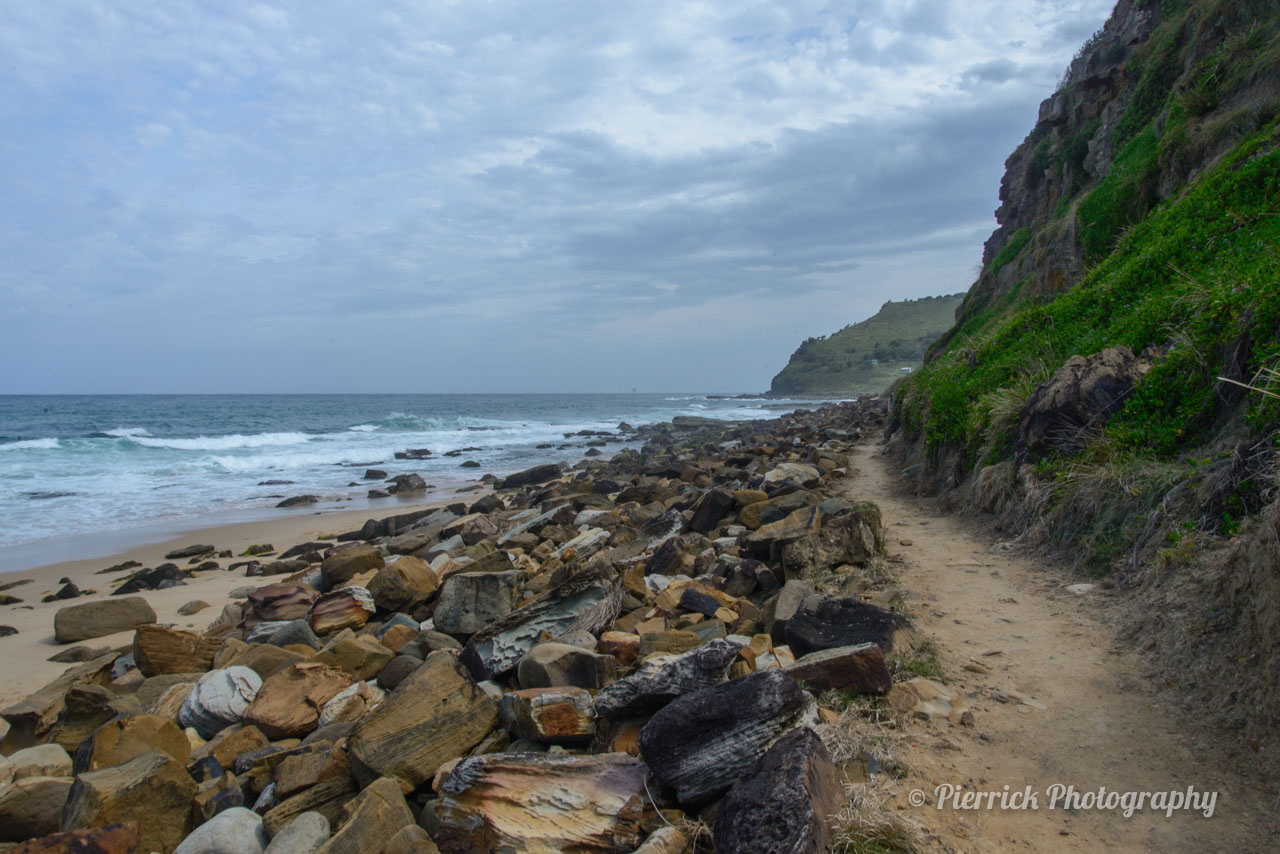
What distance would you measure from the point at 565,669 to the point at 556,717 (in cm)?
57

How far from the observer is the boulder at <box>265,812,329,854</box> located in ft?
9.35

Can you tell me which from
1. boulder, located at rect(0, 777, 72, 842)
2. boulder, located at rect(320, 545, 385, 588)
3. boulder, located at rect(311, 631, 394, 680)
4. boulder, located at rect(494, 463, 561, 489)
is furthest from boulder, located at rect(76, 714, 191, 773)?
boulder, located at rect(494, 463, 561, 489)

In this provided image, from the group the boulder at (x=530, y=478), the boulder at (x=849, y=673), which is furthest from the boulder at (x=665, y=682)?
the boulder at (x=530, y=478)

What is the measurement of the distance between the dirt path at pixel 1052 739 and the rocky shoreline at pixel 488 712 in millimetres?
391

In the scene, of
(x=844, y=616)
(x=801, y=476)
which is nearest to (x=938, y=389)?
(x=801, y=476)

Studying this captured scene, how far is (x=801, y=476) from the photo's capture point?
975 centimetres

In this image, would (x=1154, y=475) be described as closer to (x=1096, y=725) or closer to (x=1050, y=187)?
(x=1096, y=725)

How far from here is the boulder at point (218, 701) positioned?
4.18 m

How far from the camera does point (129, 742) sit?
3658 mm

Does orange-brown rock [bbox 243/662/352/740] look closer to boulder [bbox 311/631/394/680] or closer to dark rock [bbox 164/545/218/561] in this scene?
boulder [bbox 311/631/394/680]

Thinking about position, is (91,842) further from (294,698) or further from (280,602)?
(280,602)

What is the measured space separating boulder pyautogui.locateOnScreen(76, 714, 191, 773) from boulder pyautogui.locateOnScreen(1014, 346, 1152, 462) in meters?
7.08

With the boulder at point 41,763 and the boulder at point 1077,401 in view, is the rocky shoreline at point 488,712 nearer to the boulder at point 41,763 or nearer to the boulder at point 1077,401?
the boulder at point 41,763

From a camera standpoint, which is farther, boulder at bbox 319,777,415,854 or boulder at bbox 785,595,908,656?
boulder at bbox 785,595,908,656
